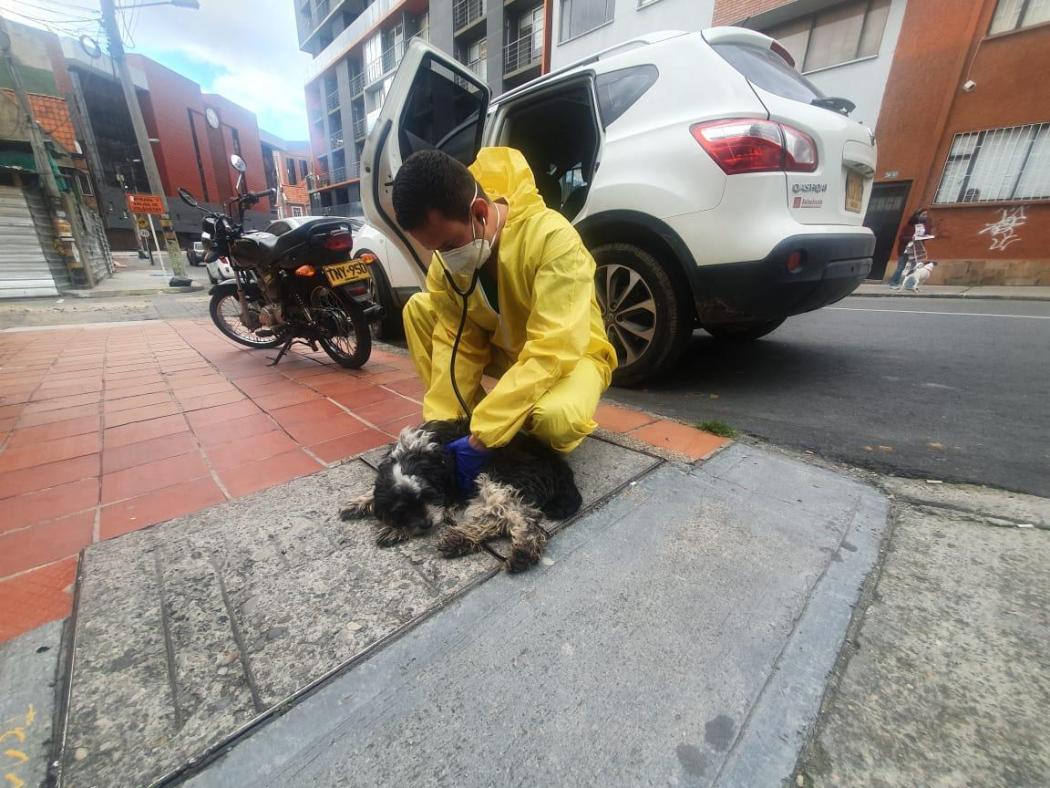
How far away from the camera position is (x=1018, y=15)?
8117mm

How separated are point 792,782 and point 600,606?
0.47 metres

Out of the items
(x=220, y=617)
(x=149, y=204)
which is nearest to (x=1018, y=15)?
(x=220, y=617)

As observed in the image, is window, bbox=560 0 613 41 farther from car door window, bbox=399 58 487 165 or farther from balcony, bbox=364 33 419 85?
car door window, bbox=399 58 487 165

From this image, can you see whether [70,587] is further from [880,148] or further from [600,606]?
[880,148]

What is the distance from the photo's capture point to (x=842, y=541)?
1.34 m

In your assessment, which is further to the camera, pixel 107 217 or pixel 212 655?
pixel 107 217

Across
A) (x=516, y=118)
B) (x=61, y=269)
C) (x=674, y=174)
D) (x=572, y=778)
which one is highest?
(x=516, y=118)

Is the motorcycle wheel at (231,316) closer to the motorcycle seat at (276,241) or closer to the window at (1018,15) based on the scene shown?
the motorcycle seat at (276,241)

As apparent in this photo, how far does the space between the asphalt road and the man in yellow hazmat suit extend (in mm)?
1027

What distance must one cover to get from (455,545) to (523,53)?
→ 19.4 meters

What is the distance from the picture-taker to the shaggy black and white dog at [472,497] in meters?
1.33

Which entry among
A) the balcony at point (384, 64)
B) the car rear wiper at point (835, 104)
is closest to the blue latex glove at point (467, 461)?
A: the car rear wiper at point (835, 104)

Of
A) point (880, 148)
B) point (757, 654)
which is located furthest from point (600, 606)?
point (880, 148)

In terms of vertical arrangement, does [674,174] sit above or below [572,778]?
above
